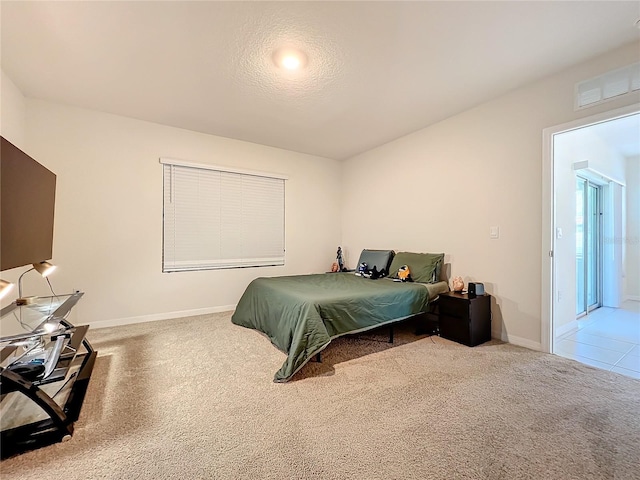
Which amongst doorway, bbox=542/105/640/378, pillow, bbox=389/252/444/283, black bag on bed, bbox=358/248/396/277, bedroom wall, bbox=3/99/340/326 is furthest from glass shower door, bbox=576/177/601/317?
bedroom wall, bbox=3/99/340/326

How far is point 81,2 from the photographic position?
177 cm

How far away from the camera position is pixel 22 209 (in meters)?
1.70

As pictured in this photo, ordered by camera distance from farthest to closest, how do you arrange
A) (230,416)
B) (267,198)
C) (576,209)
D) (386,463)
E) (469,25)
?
(267,198), (576,209), (469,25), (230,416), (386,463)

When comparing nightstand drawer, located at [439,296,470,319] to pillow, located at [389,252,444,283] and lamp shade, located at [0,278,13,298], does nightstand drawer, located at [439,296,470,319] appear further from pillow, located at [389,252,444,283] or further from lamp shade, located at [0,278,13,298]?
lamp shade, located at [0,278,13,298]

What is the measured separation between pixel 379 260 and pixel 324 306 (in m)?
1.88

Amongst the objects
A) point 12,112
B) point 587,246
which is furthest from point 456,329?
point 12,112

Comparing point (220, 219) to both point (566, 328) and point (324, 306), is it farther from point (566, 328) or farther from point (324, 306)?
point (566, 328)

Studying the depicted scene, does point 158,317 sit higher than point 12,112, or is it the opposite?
point 12,112

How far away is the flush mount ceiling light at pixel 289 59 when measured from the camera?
2197 mm

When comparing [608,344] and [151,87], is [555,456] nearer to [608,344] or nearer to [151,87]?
[608,344]

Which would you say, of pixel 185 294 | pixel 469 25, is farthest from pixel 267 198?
pixel 469 25

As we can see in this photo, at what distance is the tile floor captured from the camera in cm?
239

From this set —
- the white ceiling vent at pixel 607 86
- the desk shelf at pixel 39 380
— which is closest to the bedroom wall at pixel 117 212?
the desk shelf at pixel 39 380

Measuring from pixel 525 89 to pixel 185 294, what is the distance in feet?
15.5
